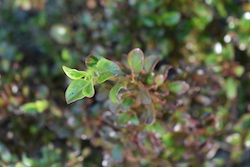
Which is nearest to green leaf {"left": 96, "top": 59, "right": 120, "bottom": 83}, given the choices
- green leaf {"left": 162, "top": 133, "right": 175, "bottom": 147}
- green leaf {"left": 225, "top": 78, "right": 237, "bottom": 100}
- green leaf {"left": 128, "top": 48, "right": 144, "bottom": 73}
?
green leaf {"left": 128, "top": 48, "right": 144, "bottom": 73}

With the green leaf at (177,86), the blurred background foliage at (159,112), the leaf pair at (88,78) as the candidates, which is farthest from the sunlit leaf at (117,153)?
the leaf pair at (88,78)

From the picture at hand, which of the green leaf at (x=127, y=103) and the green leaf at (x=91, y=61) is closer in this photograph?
the green leaf at (x=91, y=61)

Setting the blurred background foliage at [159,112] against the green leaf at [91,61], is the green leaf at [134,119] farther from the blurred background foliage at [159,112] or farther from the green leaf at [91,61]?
the green leaf at [91,61]

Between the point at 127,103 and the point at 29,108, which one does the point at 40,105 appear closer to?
the point at 29,108

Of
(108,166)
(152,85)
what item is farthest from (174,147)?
(152,85)

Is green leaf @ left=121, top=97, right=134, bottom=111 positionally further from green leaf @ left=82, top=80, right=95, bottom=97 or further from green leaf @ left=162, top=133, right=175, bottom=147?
green leaf @ left=162, top=133, right=175, bottom=147

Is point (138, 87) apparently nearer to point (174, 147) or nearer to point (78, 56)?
point (174, 147)
